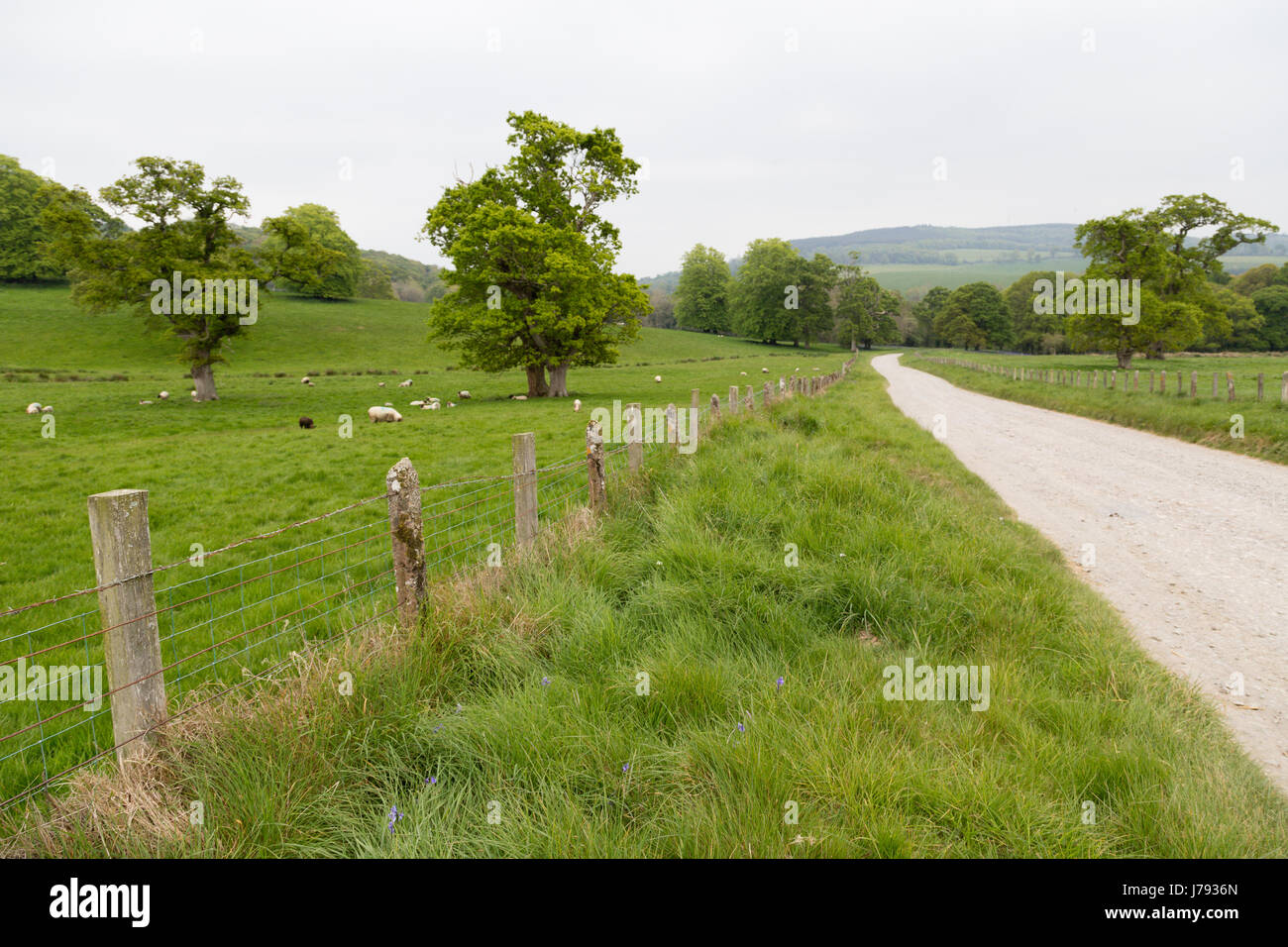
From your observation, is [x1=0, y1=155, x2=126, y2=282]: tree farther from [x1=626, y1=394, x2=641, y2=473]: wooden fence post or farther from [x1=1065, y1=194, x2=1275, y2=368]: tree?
[x1=1065, y1=194, x2=1275, y2=368]: tree

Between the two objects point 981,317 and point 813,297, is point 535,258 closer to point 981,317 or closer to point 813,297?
point 813,297

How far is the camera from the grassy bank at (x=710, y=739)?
8.14ft

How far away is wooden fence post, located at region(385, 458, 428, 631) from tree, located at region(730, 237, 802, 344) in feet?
279

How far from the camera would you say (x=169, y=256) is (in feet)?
85.2

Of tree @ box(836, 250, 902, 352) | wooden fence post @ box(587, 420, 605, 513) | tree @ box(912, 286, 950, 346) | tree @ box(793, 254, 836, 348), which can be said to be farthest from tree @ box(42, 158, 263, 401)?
tree @ box(912, 286, 950, 346)

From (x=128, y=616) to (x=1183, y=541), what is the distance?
978 centimetres

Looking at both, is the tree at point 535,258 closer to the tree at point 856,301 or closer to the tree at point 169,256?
the tree at point 169,256

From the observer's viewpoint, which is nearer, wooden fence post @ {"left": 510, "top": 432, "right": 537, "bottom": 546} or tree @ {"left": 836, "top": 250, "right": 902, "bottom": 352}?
wooden fence post @ {"left": 510, "top": 432, "right": 537, "bottom": 546}

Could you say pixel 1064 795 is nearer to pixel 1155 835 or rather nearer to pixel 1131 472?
pixel 1155 835

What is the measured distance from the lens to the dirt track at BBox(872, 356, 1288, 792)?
4297mm

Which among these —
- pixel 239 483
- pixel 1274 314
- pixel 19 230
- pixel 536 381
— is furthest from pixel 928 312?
pixel 19 230
